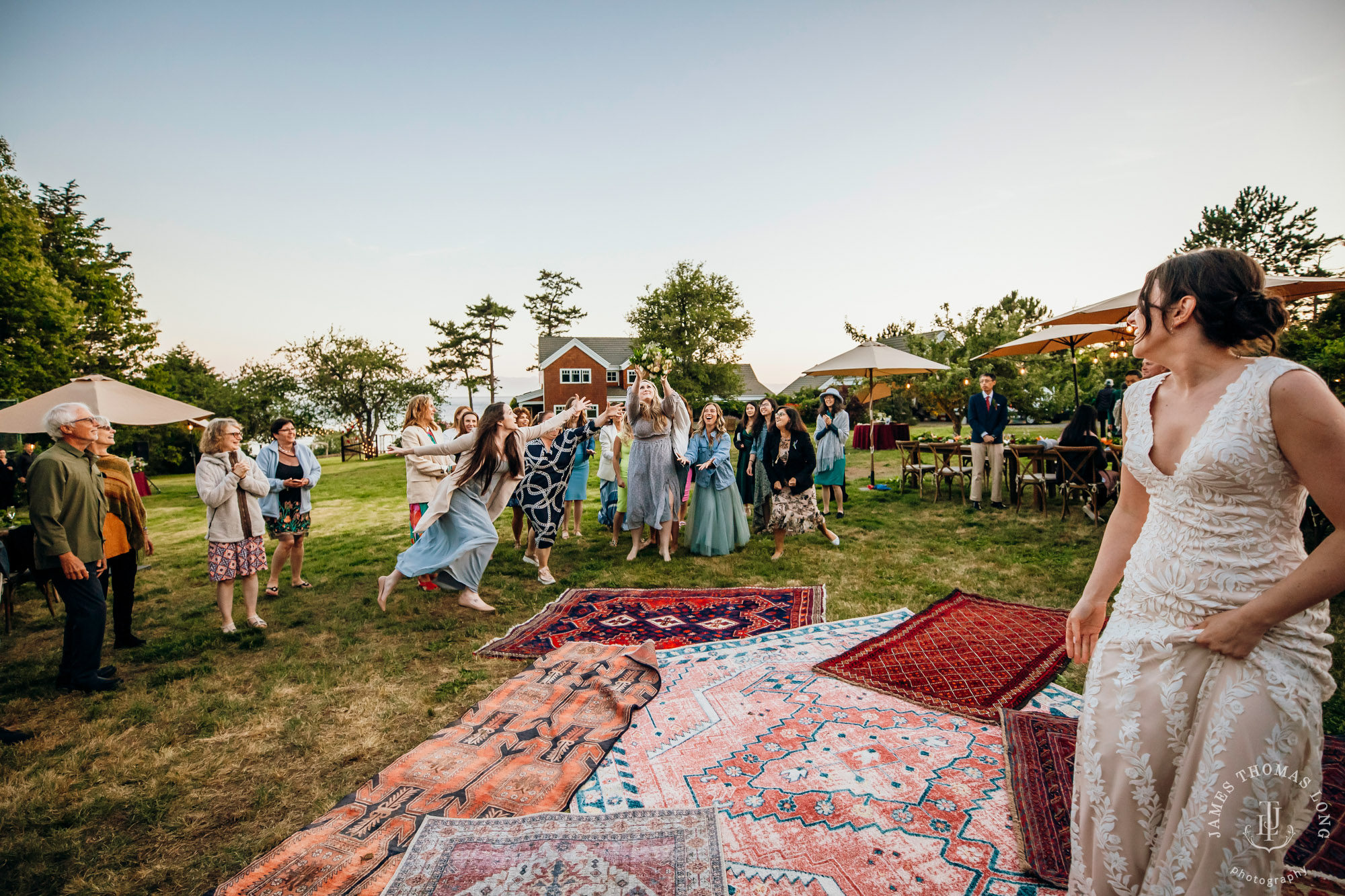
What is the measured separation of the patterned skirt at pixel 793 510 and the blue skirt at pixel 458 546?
145 inches

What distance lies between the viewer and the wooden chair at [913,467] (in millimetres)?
11477

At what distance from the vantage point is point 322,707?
3.93 meters

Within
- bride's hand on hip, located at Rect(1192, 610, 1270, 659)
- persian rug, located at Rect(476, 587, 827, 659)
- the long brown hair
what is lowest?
persian rug, located at Rect(476, 587, 827, 659)

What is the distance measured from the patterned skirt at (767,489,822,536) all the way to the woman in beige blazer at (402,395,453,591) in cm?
435

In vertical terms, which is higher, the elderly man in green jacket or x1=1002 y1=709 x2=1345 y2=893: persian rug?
the elderly man in green jacket

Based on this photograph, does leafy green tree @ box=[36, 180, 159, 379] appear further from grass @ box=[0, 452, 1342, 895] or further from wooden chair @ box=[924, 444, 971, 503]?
wooden chair @ box=[924, 444, 971, 503]

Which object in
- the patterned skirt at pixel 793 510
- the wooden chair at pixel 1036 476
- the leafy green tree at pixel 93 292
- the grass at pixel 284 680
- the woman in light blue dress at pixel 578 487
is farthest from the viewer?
the leafy green tree at pixel 93 292

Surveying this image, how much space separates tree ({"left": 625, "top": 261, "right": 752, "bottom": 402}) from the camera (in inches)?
1689

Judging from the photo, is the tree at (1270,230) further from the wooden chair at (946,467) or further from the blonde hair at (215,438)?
the blonde hair at (215,438)

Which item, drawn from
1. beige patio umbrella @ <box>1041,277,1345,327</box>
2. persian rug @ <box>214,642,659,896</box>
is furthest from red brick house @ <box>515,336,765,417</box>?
persian rug @ <box>214,642,659,896</box>

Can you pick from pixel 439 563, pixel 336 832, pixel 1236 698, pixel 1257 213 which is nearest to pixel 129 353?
pixel 439 563

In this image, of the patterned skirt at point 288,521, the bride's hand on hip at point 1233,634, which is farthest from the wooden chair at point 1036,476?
the patterned skirt at point 288,521

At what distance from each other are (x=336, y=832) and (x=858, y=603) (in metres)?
4.61

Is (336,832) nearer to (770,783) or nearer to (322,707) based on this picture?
(322,707)
